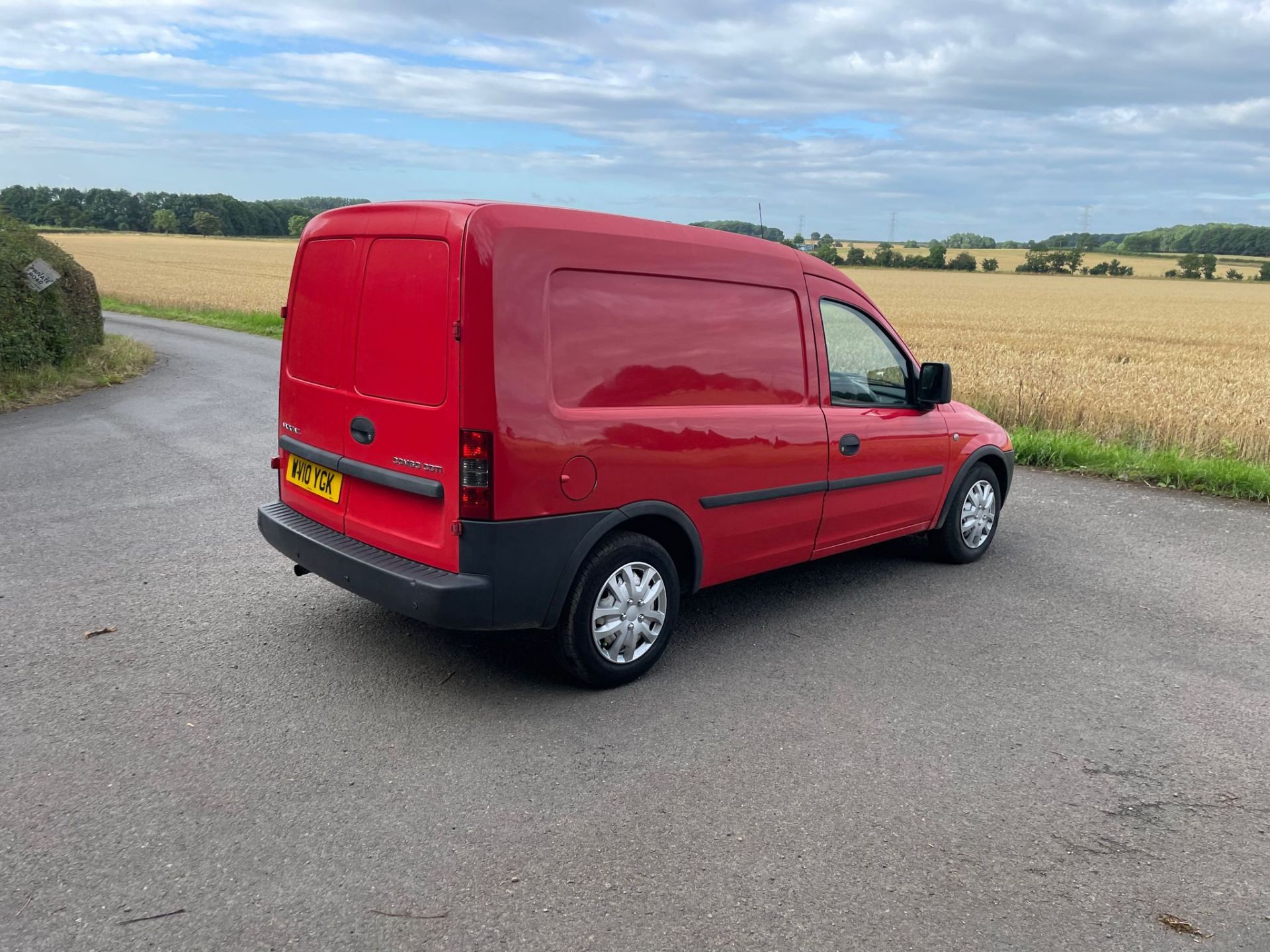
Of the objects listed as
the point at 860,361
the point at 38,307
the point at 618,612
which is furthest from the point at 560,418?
the point at 38,307

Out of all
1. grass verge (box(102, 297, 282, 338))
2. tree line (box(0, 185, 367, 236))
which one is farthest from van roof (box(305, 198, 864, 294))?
tree line (box(0, 185, 367, 236))

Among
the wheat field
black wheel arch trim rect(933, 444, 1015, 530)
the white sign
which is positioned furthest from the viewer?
the white sign

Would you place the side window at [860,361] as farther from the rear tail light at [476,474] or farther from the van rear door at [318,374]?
the van rear door at [318,374]

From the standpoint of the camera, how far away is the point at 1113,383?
11836 mm

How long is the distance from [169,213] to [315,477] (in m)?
110

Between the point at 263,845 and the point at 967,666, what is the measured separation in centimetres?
304

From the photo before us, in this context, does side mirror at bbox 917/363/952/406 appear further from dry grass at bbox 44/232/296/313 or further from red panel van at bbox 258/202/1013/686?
dry grass at bbox 44/232/296/313

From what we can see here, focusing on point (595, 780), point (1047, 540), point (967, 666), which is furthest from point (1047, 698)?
point (1047, 540)

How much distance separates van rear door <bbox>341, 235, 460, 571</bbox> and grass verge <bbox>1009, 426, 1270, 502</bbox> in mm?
6996

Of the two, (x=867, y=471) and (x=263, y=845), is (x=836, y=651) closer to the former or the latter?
(x=867, y=471)

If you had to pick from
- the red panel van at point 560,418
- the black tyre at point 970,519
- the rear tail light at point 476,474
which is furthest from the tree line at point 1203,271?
the rear tail light at point 476,474

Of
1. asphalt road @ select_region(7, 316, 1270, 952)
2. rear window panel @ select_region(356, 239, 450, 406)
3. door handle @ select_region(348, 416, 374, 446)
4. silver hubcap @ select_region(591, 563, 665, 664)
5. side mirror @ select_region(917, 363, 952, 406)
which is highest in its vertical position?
rear window panel @ select_region(356, 239, 450, 406)

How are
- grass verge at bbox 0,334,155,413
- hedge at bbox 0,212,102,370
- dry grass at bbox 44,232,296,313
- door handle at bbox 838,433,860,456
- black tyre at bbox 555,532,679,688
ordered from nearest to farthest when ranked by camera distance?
black tyre at bbox 555,532,679,688 → door handle at bbox 838,433,860,456 → grass verge at bbox 0,334,155,413 → hedge at bbox 0,212,102,370 → dry grass at bbox 44,232,296,313

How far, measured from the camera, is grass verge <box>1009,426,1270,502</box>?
8.17 m
